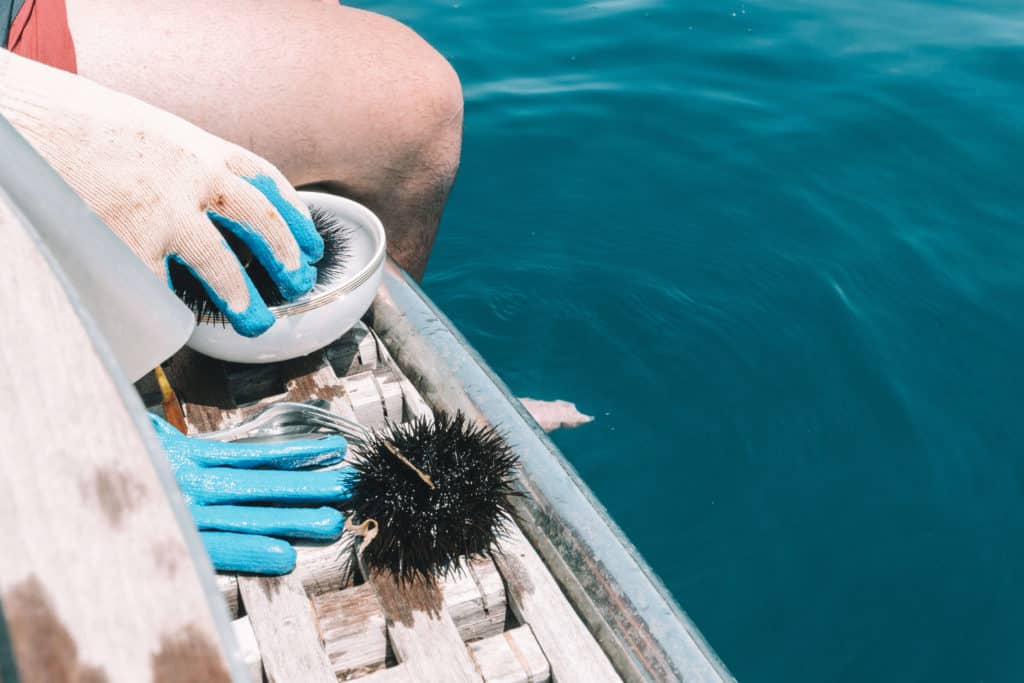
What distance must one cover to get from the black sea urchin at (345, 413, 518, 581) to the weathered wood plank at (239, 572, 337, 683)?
0.15m

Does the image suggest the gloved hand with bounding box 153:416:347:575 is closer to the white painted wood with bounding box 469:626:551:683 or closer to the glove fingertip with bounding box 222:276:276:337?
the glove fingertip with bounding box 222:276:276:337

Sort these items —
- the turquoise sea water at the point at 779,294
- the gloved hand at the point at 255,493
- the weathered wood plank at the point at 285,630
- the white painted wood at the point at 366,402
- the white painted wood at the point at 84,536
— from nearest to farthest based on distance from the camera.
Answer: the white painted wood at the point at 84,536, the weathered wood plank at the point at 285,630, the gloved hand at the point at 255,493, the white painted wood at the point at 366,402, the turquoise sea water at the point at 779,294

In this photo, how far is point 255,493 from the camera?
5.77ft

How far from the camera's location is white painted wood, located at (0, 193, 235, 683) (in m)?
0.37

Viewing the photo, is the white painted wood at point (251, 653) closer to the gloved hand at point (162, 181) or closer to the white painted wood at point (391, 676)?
the white painted wood at point (391, 676)

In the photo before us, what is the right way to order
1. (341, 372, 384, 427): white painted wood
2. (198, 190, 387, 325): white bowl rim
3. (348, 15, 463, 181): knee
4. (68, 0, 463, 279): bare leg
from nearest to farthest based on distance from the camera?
(198, 190, 387, 325): white bowl rim, (341, 372, 384, 427): white painted wood, (68, 0, 463, 279): bare leg, (348, 15, 463, 181): knee

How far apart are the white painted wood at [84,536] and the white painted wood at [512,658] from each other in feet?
4.11

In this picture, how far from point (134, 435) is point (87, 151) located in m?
1.34

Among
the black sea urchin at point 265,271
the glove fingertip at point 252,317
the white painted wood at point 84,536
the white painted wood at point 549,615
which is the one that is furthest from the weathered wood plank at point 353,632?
the white painted wood at point 84,536

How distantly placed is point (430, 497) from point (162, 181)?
0.76m

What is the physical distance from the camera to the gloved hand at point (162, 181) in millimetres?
1567

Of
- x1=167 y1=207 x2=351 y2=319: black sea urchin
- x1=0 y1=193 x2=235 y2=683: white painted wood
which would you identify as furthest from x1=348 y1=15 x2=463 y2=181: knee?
x1=0 y1=193 x2=235 y2=683: white painted wood

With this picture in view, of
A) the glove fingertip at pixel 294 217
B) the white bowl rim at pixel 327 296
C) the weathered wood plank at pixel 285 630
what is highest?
the glove fingertip at pixel 294 217

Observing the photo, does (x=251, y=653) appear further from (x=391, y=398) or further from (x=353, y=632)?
(x=391, y=398)
